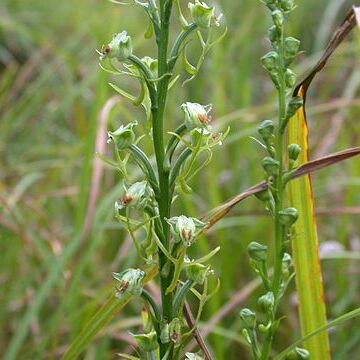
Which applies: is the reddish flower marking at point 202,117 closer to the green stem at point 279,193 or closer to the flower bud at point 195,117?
the flower bud at point 195,117

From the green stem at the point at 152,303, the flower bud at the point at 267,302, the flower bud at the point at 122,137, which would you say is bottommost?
the green stem at the point at 152,303

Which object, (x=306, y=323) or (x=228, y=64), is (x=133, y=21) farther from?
(x=306, y=323)

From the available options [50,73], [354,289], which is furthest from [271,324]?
[50,73]

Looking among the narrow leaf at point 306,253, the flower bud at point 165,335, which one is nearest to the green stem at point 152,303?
the flower bud at point 165,335

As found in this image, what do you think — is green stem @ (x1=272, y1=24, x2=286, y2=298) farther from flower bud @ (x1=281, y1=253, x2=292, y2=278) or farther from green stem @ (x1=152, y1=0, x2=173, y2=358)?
green stem @ (x1=152, y1=0, x2=173, y2=358)

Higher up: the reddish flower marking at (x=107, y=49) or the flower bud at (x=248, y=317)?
the reddish flower marking at (x=107, y=49)

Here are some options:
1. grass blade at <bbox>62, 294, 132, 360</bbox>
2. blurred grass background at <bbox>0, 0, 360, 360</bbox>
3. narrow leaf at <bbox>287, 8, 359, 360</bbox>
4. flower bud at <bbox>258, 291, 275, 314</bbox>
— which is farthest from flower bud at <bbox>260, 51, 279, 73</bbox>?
blurred grass background at <bbox>0, 0, 360, 360</bbox>

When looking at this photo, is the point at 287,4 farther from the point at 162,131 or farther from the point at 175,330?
the point at 175,330
